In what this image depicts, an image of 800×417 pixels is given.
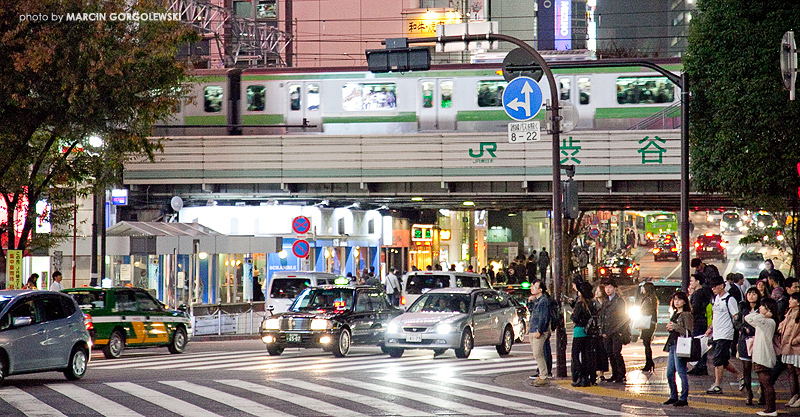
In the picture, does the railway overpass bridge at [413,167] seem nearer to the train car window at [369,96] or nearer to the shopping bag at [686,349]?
the train car window at [369,96]

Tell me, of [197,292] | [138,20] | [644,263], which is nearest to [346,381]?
[138,20]

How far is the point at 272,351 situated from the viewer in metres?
21.4

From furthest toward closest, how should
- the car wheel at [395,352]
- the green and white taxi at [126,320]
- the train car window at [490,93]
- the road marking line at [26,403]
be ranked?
the train car window at [490,93] < the green and white taxi at [126,320] < the car wheel at [395,352] < the road marking line at [26,403]

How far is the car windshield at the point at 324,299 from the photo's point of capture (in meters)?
21.8

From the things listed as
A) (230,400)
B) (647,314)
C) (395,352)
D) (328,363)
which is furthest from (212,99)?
(230,400)

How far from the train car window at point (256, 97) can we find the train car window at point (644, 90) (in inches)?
517

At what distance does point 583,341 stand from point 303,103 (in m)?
24.5

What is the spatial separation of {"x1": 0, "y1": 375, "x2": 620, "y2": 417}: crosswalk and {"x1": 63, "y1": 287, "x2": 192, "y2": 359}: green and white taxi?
18.9ft

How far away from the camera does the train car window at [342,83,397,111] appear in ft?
123

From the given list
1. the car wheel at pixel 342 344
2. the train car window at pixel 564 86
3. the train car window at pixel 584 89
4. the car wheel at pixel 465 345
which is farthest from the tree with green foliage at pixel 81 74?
the train car window at pixel 584 89

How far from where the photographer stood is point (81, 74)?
66.6 ft

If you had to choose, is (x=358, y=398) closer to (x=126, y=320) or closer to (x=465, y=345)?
(x=465, y=345)

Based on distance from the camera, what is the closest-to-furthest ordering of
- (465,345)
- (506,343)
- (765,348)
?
1. (765,348)
2. (465,345)
3. (506,343)

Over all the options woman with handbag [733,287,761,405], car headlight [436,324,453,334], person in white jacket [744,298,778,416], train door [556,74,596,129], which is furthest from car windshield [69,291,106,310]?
train door [556,74,596,129]
